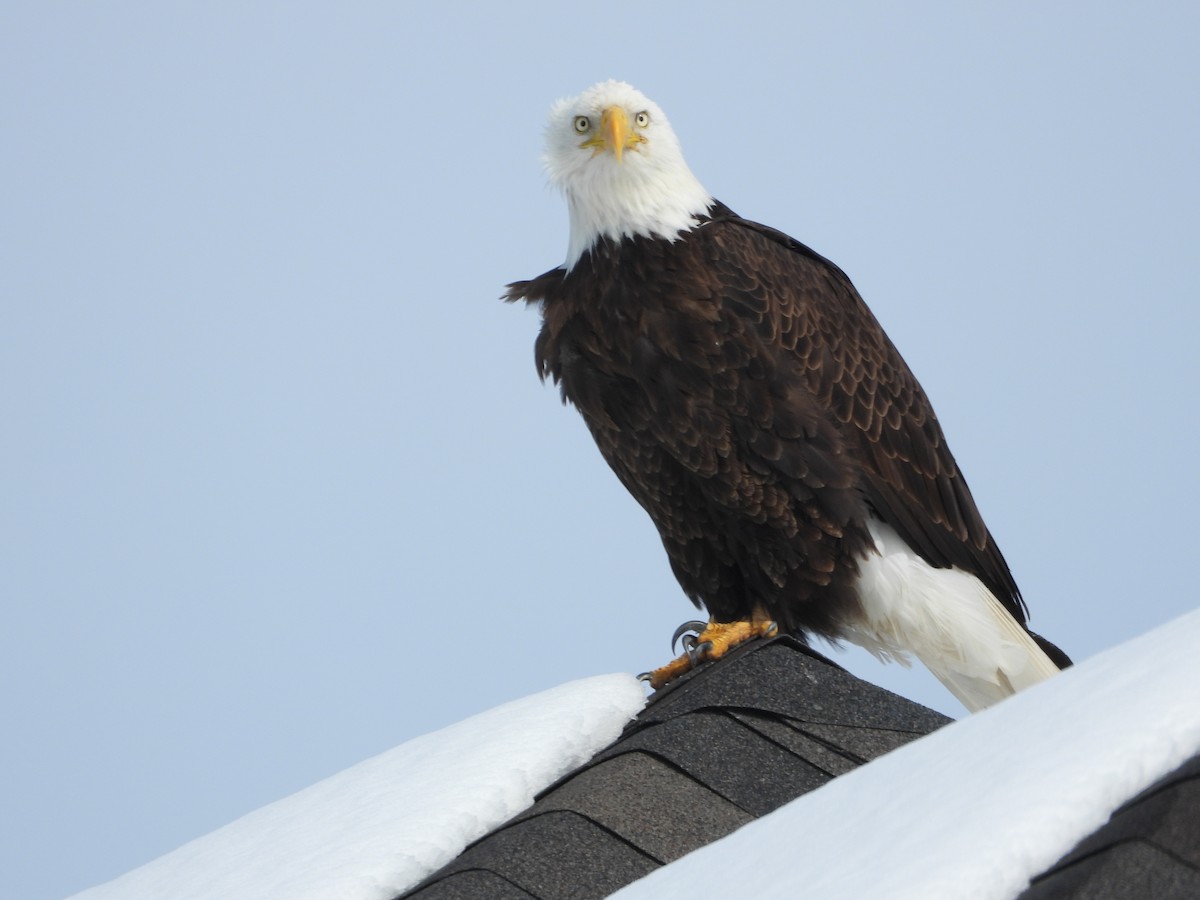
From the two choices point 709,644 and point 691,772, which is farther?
point 709,644

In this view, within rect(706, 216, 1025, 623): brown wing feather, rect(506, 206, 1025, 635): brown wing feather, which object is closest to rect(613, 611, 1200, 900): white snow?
rect(506, 206, 1025, 635): brown wing feather

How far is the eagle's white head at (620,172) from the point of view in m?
4.41

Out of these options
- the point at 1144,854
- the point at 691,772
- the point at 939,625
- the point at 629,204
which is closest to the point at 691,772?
the point at 691,772

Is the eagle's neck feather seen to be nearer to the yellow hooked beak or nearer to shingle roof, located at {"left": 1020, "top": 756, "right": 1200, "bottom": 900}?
the yellow hooked beak

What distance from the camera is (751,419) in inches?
167

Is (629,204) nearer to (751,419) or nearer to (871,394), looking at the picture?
(751,419)

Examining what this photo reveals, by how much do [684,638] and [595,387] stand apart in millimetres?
761

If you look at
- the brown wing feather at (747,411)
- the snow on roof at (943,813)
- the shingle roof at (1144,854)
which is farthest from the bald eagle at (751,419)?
the shingle roof at (1144,854)

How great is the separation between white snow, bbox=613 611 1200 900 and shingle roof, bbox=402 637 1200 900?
65 cm

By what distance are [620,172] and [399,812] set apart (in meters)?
2.23

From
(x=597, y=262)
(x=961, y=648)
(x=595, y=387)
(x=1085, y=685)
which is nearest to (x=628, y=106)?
(x=597, y=262)

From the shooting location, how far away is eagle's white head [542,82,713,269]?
4.41 m

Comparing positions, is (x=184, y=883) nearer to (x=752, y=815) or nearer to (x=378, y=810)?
(x=378, y=810)

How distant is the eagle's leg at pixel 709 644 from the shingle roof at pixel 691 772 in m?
0.61
